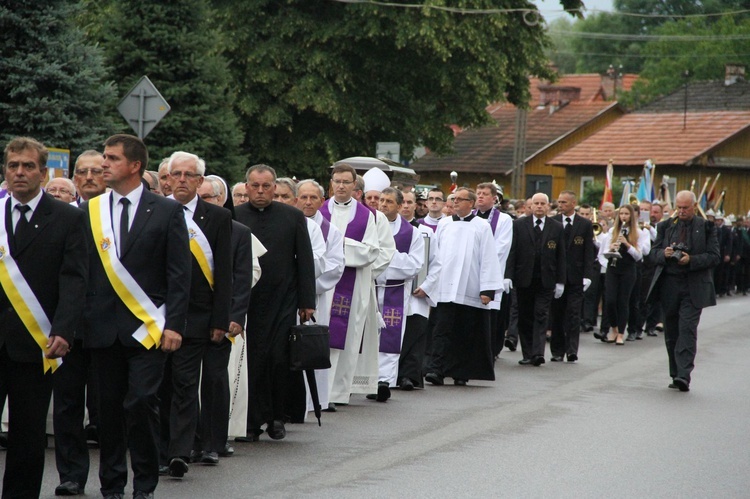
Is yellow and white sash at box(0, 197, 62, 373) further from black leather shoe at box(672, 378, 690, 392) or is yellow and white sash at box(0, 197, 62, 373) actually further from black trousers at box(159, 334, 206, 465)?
black leather shoe at box(672, 378, 690, 392)

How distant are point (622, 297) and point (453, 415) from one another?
905cm

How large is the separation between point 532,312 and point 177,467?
914 centimetres

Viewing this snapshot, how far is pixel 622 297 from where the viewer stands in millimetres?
20109

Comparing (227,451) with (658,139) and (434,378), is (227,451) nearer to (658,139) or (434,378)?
(434,378)

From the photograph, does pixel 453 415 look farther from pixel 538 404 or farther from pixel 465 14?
pixel 465 14

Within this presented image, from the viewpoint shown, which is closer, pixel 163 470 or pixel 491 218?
pixel 163 470

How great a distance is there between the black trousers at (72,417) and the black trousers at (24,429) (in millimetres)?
926

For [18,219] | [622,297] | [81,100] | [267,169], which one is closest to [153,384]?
[18,219]

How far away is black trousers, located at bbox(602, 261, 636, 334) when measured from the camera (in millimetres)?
20125

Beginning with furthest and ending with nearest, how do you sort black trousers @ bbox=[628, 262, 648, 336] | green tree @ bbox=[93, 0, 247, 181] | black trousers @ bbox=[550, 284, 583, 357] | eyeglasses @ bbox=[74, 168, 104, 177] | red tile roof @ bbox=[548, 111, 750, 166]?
red tile roof @ bbox=[548, 111, 750, 166], green tree @ bbox=[93, 0, 247, 181], black trousers @ bbox=[628, 262, 648, 336], black trousers @ bbox=[550, 284, 583, 357], eyeglasses @ bbox=[74, 168, 104, 177]

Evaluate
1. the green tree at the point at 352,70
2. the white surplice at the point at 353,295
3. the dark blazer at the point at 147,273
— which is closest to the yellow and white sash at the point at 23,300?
the dark blazer at the point at 147,273

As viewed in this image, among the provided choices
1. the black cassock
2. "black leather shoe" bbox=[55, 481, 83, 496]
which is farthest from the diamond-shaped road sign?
"black leather shoe" bbox=[55, 481, 83, 496]

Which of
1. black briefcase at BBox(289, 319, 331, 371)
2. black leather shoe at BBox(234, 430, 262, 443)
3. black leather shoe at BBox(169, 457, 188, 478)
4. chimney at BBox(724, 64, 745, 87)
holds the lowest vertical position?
black leather shoe at BBox(234, 430, 262, 443)

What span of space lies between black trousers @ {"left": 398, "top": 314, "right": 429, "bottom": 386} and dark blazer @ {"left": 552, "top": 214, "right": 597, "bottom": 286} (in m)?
4.19
